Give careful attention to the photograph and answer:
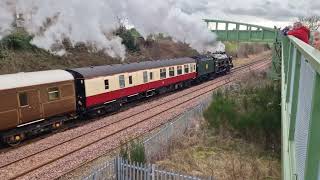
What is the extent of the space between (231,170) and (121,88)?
11342 millimetres

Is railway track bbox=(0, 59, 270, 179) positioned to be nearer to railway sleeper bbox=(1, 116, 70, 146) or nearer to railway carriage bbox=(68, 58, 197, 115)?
railway sleeper bbox=(1, 116, 70, 146)

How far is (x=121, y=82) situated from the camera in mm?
21375

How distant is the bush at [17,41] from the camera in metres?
28.2

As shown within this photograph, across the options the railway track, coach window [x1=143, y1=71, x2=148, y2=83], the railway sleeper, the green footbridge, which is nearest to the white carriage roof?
the railway sleeper

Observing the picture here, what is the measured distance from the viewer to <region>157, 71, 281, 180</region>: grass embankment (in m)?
11.4

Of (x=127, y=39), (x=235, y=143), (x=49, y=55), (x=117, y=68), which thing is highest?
(x=127, y=39)

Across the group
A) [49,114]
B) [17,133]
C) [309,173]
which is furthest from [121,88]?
[309,173]

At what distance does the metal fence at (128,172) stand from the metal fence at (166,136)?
1.74 metres

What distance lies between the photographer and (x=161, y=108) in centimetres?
2180

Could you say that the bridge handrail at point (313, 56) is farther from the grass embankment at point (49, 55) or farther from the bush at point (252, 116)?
the grass embankment at point (49, 55)

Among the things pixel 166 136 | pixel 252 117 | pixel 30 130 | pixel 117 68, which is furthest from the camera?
pixel 117 68

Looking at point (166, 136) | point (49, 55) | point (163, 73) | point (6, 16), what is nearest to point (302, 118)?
point (166, 136)

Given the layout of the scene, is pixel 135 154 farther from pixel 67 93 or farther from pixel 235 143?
pixel 67 93

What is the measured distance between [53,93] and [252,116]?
8326 mm
